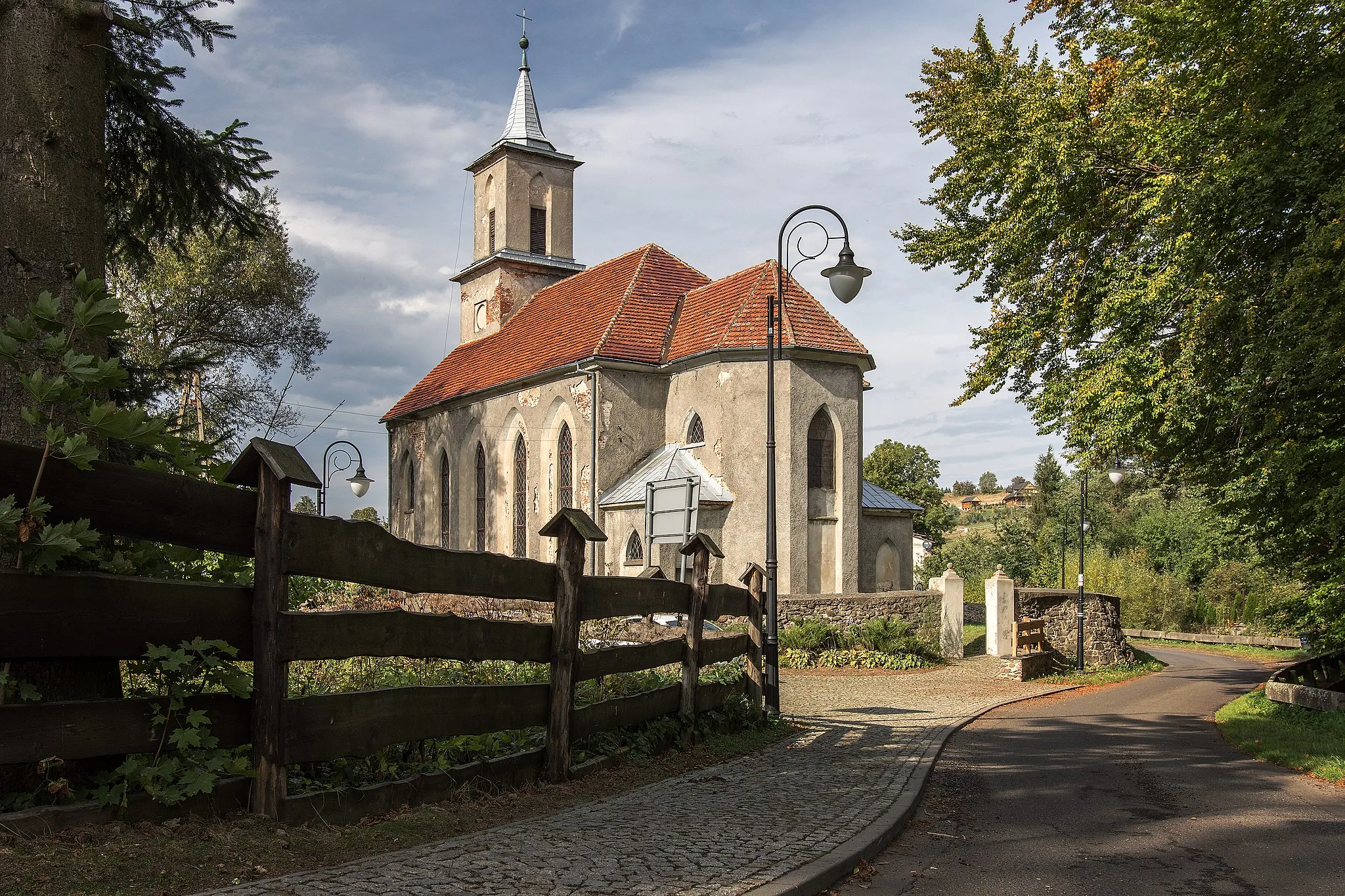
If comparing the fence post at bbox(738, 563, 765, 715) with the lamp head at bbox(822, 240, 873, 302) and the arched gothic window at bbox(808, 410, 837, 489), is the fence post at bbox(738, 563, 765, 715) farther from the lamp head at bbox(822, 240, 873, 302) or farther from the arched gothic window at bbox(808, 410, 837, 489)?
the arched gothic window at bbox(808, 410, 837, 489)

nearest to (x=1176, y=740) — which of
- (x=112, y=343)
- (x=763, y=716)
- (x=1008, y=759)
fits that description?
(x=1008, y=759)

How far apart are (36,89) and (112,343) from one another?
3.37m

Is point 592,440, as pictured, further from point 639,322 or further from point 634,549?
point 639,322

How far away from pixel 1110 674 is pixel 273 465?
901 inches

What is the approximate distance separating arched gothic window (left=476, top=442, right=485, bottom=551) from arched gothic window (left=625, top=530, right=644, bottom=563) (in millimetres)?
8927

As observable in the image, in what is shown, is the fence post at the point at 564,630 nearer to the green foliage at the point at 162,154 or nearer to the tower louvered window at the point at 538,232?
the green foliage at the point at 162,154

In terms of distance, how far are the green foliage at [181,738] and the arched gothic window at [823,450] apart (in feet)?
73.7

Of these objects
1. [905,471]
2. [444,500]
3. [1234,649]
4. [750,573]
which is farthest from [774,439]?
[905,471]

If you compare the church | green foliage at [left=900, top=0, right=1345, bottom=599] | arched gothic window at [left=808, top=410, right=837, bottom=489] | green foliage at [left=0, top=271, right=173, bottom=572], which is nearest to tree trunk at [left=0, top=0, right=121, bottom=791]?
green foliage at [left=0, top=271, right=173, bottom=572]

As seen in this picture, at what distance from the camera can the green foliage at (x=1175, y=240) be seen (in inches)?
461

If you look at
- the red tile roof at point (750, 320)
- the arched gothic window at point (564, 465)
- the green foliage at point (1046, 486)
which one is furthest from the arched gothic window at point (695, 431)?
the green foliage at point (1046, 486)

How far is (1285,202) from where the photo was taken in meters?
12.4

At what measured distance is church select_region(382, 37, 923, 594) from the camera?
86.1 feet

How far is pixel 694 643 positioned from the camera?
33.0 feet
